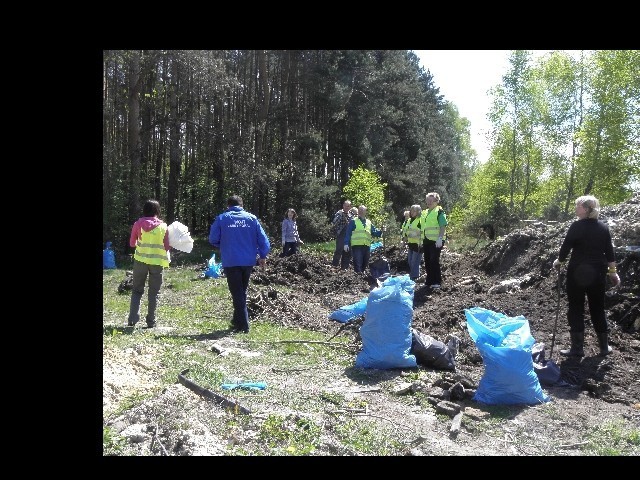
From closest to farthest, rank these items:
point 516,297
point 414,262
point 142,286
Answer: point 142,286
point 516,297
point 414,262

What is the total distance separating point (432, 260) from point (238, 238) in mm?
4971

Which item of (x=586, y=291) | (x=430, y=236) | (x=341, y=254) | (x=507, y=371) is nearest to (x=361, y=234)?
(x=341, y=254)

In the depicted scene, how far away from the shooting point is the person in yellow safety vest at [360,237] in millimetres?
13922

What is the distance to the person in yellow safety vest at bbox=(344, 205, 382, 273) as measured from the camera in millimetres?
13922

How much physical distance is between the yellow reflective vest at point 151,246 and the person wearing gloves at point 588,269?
521 centimetres

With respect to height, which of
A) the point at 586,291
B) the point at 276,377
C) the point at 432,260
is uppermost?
the point at 586,291

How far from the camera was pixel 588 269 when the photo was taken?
671 cm

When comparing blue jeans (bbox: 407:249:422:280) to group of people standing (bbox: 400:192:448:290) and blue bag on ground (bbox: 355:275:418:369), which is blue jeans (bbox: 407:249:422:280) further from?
blue bag on ground (bbox: 355:275:418:369)

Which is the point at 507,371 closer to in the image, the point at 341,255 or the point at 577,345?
the point at 577,345

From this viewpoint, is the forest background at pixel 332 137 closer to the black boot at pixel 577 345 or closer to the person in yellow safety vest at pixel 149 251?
the person in yellow safety vest at pixel 149 251

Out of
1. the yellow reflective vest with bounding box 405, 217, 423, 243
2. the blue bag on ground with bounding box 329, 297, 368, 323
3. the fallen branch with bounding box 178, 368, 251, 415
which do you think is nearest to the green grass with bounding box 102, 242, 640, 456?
the fallen branch with bounding box 178, 368, 251, 415

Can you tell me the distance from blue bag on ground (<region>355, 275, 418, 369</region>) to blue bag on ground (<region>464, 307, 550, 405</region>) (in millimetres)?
1002
